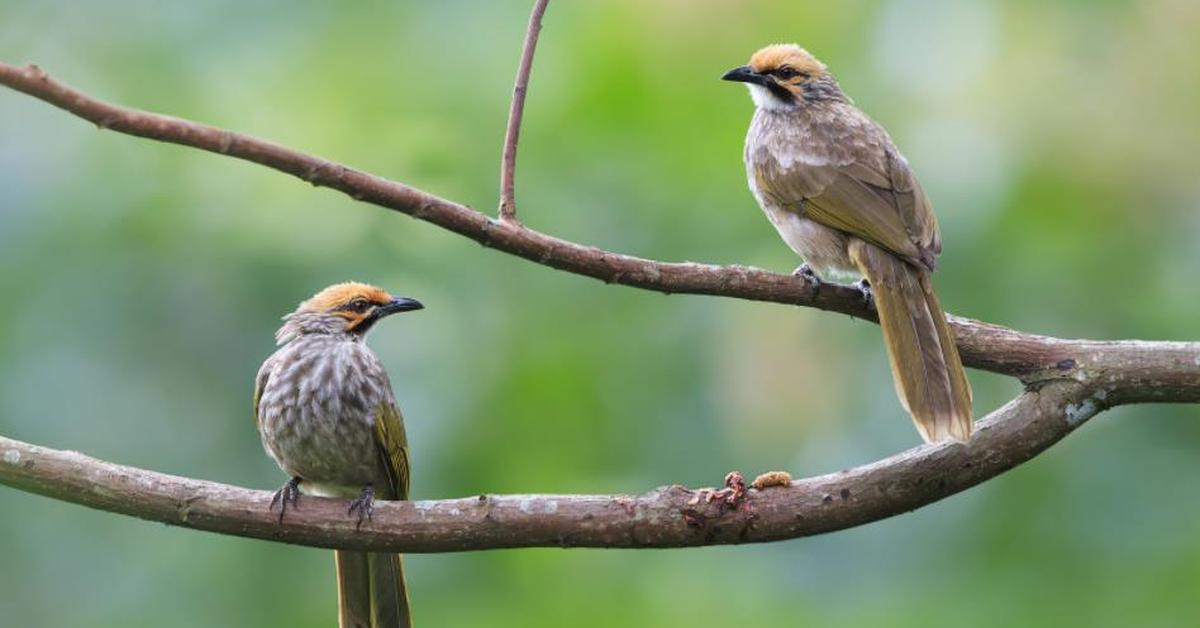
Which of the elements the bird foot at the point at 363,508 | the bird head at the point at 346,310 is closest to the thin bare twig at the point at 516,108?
the bird foot at the point at 363,508

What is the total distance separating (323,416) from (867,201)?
1.98 m

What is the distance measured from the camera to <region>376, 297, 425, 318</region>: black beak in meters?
5.76

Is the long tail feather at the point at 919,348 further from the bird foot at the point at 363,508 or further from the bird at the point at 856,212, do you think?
the bird foot at the point at 363,508

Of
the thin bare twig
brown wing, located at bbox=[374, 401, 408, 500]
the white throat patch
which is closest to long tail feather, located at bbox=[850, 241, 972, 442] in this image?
the white throat patch

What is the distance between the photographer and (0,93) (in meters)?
7.04

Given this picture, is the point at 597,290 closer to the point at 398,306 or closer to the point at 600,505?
the point at 398,306

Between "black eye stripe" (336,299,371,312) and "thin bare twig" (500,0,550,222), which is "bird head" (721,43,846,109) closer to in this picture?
"black eye stripe" (336,299,371,312)

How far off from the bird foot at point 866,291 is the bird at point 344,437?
1599mm

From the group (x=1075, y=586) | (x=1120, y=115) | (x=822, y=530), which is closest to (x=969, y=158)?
(x=1120, y=115)

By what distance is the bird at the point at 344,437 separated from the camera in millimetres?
5160

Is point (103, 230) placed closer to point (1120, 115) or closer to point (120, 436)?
point (120, 436)

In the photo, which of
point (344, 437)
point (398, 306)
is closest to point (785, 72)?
point (398, 306)

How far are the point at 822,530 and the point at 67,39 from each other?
4.62 meters

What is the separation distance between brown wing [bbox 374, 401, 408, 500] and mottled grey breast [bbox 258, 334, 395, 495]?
22 millimetres
